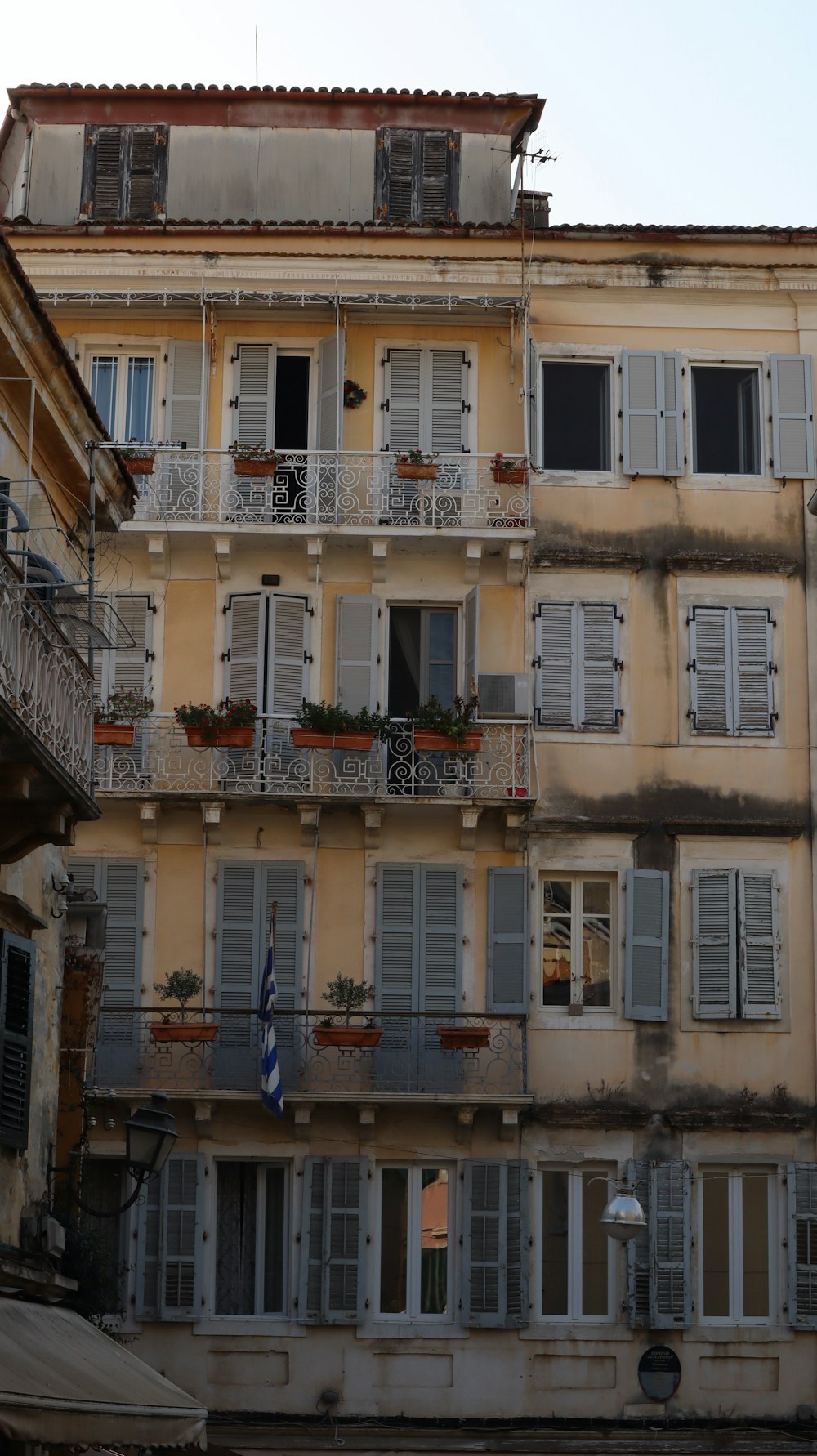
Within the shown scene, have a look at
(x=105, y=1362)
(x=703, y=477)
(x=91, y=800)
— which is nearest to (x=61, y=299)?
(x=703, y=477)

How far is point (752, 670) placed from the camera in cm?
2438

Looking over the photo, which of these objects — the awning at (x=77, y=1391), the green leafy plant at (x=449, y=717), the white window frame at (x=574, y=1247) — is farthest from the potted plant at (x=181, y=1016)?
the awning at (x=77, y=1391)

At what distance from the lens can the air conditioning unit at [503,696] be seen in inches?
945

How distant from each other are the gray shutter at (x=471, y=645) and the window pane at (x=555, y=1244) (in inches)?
214

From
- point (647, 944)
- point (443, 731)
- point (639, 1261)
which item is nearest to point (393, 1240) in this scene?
point (639, 1261)

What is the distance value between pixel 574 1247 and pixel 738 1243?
69.7 inches

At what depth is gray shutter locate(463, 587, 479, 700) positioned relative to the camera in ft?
79.0

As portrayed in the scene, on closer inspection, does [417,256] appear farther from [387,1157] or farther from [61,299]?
[387,1157]

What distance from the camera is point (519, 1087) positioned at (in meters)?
23.0

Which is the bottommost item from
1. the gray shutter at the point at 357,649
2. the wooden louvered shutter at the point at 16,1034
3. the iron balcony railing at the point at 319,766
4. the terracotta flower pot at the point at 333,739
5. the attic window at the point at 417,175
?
the wooden louvered shutter at the point at 16,1034

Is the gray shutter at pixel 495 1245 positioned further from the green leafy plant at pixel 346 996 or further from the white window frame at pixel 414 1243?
the green leafy plant at pixel 346 996

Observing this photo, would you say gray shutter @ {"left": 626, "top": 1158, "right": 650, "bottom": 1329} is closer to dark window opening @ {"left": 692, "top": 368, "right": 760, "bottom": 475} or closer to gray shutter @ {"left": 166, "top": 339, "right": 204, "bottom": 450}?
dark window opening @ {"left": 692, "top": 368, "right": 760, "bottom": 475}

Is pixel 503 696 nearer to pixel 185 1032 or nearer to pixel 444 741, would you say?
pixel 444 741

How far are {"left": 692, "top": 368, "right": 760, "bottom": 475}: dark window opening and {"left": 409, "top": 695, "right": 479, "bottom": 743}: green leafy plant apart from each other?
13.2 ft
